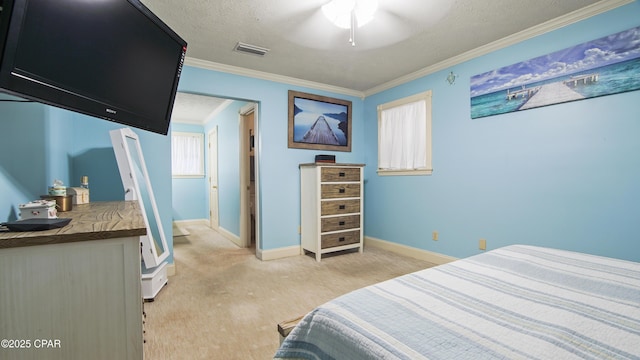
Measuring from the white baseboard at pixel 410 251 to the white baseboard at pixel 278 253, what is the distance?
3.68 ft

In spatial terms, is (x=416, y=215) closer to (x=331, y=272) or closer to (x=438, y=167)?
(x=438, y=167)

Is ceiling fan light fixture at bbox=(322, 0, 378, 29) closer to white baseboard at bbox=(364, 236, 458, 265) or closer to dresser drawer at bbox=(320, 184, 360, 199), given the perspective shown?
dresser drawer at bbox=(320, 184, 360, 199)

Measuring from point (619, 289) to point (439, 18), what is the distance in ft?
6.88

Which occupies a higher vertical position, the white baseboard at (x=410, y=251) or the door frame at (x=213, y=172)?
the door frame at (x=213, y=172)

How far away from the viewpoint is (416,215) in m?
3.46

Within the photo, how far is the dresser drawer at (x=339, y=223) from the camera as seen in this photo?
11.2 ft

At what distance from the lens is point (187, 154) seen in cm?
615

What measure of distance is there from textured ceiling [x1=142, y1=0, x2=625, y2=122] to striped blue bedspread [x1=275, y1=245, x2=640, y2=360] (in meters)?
1.94

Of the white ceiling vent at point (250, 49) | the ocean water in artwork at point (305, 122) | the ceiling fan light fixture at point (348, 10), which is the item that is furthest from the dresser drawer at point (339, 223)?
Result: the ceiling fan light fixture at point (348, 10)

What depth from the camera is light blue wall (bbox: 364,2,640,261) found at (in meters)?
2.04

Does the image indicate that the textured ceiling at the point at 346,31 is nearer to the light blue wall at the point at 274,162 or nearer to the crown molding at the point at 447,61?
the crown molding at the point at 447,61

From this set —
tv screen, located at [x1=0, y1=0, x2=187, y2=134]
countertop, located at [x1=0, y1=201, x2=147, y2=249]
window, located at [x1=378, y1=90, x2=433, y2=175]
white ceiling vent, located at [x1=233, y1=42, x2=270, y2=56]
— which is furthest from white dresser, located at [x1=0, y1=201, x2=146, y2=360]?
window, located at [x1=378, y1=90, x2=433, y2=175]

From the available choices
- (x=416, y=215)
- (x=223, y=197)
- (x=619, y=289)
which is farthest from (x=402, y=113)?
(x=223, y=197)

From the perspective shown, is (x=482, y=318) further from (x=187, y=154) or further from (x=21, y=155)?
(x=187, y=154)
